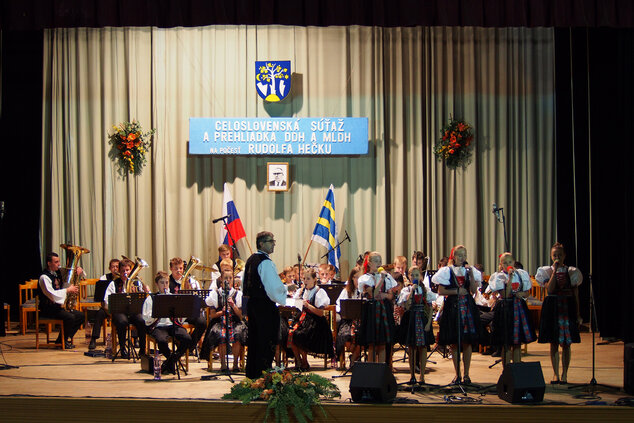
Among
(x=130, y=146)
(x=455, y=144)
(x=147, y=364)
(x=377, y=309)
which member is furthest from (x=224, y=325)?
(x=455, y=144)

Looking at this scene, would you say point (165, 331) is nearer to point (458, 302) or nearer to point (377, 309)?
point (377, 309)

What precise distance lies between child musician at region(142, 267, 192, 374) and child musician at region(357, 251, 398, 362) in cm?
201

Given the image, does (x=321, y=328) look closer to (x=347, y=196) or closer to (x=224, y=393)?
(x=224, y=393)

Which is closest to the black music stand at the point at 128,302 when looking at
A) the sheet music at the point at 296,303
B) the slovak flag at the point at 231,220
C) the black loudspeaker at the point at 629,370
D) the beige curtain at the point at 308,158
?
the sheet music at the point at 296,303

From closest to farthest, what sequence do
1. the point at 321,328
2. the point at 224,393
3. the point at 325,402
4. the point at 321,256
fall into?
the point at 325,402 < the point at 224,393 < the point at 321,328 < the point at 321,256

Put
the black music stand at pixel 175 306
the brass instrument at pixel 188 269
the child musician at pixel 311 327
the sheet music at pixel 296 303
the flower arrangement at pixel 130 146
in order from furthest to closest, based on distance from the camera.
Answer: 1. the flower arrangement at pixel 130 146
2. the brass instrument at pixel 188 269
3. the sheet music at pixel 296 303
4. the child musician at pixel 311 327
5. the black music stand at pixel 175 306

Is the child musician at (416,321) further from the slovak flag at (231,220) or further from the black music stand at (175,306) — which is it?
the slovak flag at (231,220)

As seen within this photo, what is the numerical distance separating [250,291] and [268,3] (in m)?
2.75

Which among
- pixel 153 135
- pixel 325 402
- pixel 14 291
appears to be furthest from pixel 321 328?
pixel 14 291

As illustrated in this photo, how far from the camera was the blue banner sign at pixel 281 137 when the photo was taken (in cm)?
1262

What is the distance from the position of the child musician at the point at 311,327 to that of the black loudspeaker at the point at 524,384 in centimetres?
262

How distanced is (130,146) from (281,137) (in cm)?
235

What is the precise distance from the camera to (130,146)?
41.1ft

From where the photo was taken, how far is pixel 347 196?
41.9 feet
